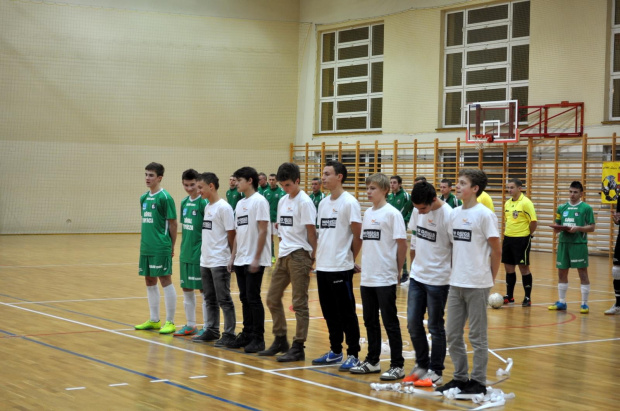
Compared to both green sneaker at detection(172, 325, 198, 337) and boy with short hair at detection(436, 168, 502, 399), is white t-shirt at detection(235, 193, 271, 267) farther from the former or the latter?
boy with short hair at detection(436, 168, 502, 399)

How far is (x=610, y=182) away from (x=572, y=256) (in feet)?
31.8

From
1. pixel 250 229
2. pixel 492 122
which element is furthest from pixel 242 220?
pixel 492 122

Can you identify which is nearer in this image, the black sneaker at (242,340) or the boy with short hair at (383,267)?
the boy with short hair at (383,267)

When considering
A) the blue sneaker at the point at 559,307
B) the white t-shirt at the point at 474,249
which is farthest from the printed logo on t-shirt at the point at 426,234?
the blue sneaker at the point at 559,307

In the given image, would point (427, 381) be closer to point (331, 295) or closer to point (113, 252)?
point (331, 295)

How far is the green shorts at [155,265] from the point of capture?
346 inches

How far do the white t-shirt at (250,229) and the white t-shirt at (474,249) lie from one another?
2.42 meters

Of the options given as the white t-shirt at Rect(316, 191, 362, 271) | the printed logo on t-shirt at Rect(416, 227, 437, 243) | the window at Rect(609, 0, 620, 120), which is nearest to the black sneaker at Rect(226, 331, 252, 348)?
the white t-shirt at Rect(316, 191, 362, 271)

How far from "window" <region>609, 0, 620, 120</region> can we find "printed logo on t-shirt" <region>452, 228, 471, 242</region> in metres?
16.3

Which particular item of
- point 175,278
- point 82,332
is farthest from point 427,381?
point 175,278

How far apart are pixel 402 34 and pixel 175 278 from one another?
14.7m

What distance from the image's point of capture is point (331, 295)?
7.22 meters

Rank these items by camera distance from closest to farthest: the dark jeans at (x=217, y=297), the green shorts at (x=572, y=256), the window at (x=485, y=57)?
the dark jeans at (x=217, y=297) → the green shorts at (x=572, y=256) → the window at (x=485, y=57)

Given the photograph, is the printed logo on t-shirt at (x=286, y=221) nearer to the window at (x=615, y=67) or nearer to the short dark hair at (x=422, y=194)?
the short dark hair at (x=422, y=194)
